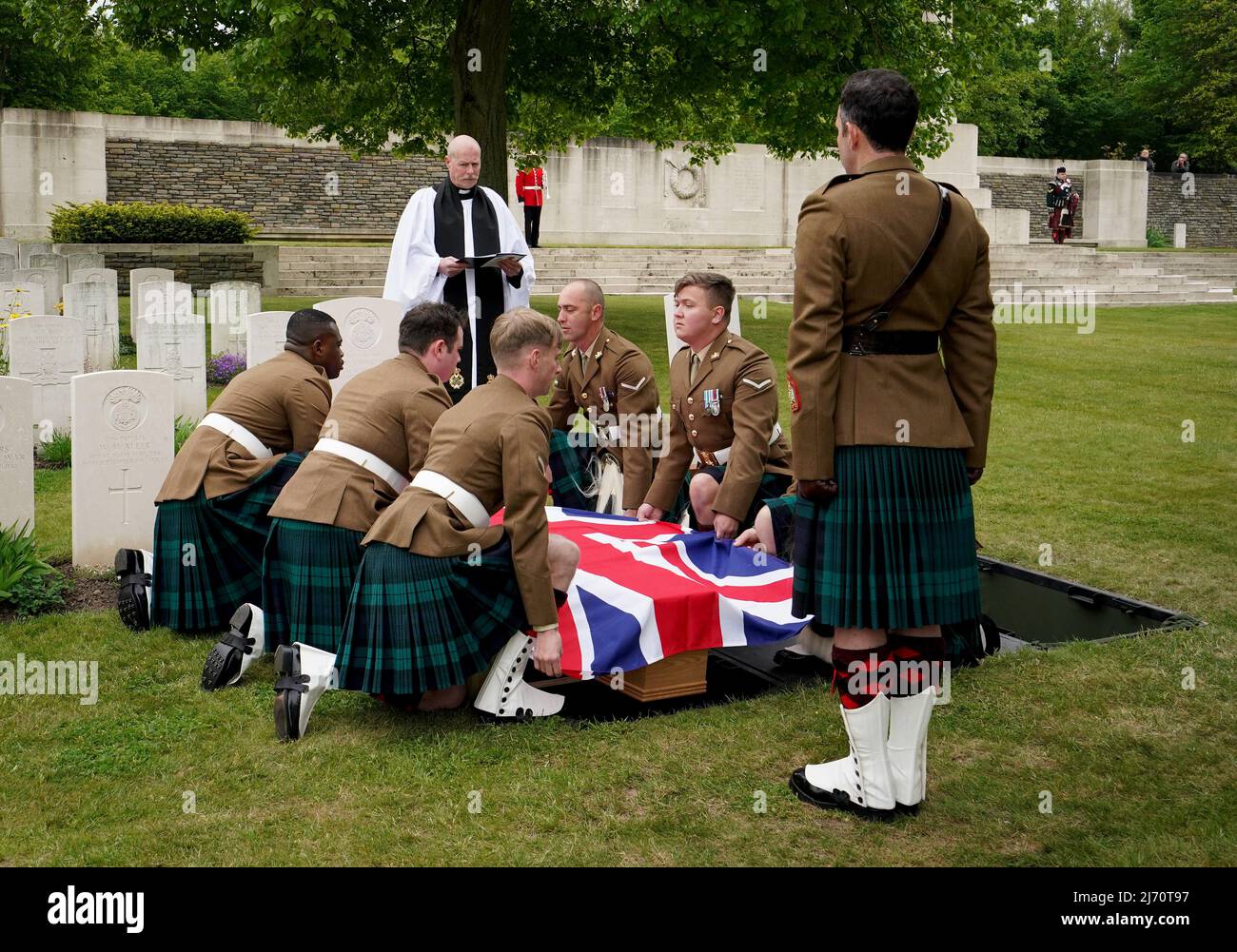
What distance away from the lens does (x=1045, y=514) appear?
843cm

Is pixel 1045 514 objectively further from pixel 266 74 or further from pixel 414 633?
pixel 266 74

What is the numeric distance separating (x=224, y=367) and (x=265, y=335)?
495 centimetres

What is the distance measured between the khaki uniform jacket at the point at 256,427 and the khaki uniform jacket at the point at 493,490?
141cm

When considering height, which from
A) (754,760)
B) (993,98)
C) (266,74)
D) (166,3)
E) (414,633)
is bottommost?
(754,760)

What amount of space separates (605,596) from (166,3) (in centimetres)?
1172

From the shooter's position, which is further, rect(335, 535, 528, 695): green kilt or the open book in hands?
the open book in hands

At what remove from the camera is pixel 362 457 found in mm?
5199

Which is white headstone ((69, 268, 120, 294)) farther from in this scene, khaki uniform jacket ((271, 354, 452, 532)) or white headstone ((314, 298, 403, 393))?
khaki uniform jacket ((271, 354, 452, 532))

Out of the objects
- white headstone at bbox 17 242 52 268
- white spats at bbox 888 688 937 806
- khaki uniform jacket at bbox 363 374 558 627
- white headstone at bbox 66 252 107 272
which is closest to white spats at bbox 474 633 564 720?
khaki uniform jacket at bbox 363 374 558 627

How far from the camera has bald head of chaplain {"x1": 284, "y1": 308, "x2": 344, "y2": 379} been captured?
5.95 meters

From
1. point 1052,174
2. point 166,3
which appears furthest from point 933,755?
point 1052,174

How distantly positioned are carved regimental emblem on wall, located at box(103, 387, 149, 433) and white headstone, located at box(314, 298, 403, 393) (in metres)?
2.14

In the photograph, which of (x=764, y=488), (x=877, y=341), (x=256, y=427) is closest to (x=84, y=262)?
(x=256, y=427)

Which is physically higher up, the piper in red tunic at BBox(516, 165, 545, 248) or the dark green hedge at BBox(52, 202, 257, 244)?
the piper in red tunic at BBox(516, 165, 545, 248)
